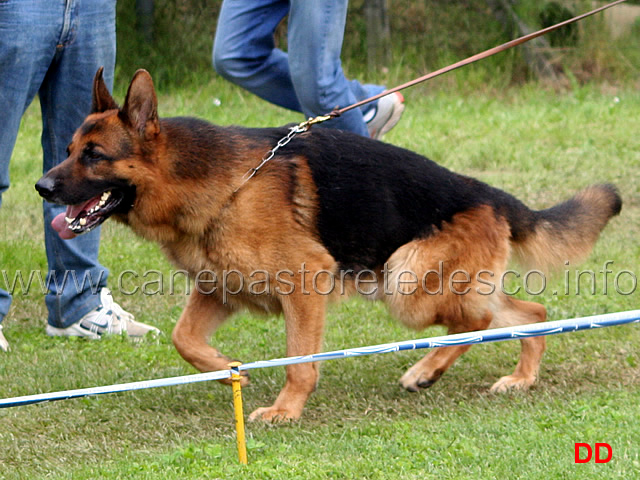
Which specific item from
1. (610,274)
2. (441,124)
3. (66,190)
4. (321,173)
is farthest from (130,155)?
(441,124)

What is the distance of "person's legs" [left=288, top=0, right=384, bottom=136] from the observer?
4.80 metres

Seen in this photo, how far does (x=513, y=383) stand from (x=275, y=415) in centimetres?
120

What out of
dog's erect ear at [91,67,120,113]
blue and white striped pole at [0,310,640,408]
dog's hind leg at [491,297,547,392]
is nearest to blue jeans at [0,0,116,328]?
dog's erect ear at [91,67,120,113]

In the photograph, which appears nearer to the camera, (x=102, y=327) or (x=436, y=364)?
(x=436, y=364)

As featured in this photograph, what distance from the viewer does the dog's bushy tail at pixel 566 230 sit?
4316mm

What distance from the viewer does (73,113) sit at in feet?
15.5

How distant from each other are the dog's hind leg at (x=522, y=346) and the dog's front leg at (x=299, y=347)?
3.17 feet

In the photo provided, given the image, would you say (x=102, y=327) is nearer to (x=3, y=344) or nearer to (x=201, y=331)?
(x=3, y=344)

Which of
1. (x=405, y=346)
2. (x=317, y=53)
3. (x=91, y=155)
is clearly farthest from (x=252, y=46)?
(x=405, y=346)

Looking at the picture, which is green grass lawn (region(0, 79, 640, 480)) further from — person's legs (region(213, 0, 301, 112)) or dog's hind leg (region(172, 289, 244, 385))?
person's legs (region(213, 0, 301, 112))

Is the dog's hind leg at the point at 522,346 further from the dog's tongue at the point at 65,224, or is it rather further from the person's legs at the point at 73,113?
the person's legs at the point at 73,113

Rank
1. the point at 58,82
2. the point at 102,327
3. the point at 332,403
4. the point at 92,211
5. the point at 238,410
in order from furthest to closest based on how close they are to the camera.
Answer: the point at 102,327
the point at 58,82
the point at 332,403
the point at 92,211
the point at 238,410

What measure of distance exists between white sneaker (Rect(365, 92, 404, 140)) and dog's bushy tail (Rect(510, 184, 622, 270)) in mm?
1607

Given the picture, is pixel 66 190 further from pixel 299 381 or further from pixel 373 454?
pixel 373 454
